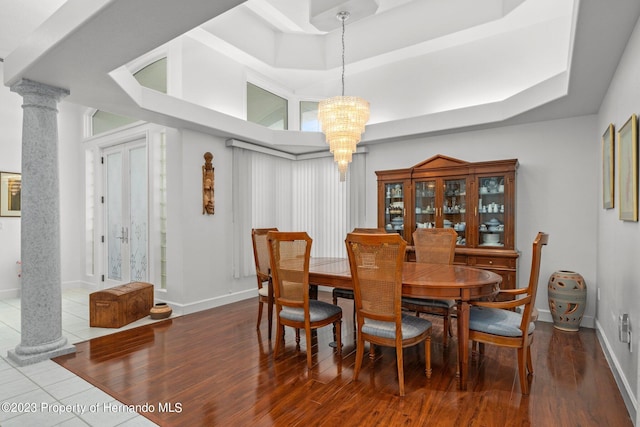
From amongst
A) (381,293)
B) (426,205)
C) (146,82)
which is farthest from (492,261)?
(146,82)

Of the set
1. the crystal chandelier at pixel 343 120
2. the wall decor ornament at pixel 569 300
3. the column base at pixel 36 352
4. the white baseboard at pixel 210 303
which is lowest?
the white baseboard at pixel 210 303

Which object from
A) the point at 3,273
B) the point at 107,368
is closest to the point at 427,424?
the point at 107,368

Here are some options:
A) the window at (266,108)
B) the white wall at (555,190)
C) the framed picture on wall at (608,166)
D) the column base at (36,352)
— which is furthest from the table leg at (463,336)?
the window at (266,108)

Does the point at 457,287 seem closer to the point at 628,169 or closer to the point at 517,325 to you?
the point at 517,325

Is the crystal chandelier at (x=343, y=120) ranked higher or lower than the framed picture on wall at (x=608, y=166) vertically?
higher

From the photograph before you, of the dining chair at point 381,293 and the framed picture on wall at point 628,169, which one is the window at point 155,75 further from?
the framed picture on wall at point 628,169

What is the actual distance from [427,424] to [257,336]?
2068 millimetres

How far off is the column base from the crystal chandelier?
3.28 meters

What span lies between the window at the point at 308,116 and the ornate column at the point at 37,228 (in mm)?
3984

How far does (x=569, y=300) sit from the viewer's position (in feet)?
12.3

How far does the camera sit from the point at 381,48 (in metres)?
5.24

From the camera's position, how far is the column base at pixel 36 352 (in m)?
2.93

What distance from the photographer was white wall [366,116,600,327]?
404cm

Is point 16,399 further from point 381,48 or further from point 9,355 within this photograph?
point 381,48
